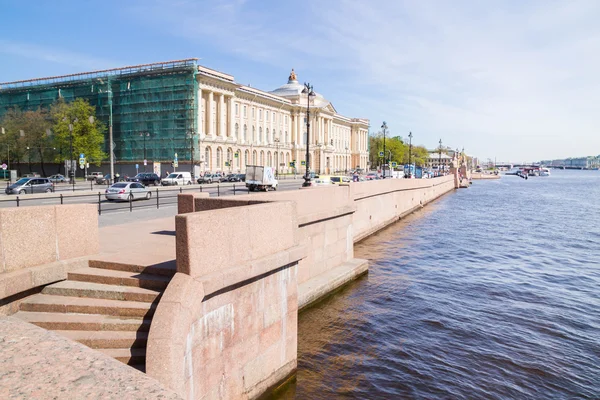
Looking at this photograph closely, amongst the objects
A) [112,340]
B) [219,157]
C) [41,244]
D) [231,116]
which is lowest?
[112,340]

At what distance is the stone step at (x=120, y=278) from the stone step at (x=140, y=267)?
70 mm

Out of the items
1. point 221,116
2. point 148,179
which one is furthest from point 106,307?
point 221,116

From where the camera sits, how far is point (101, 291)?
6.54m

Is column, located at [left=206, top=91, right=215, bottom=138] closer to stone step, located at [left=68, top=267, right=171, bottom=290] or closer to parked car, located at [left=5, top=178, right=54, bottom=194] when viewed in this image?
parked car, located at [left=5, top=178, right=54, bottom=194]

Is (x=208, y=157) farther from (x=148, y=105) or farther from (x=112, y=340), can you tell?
(x=112, y=340)

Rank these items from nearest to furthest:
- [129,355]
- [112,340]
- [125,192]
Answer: [129,355] → [112,340] → [125,192]


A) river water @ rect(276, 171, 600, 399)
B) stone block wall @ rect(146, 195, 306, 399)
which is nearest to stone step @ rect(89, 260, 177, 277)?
stone block wall @ rect(146, 195, 306, 399)

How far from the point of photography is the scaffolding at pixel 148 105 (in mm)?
66438

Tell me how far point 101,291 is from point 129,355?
1.41 meters

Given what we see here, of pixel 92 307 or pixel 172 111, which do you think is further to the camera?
pixel 172 111

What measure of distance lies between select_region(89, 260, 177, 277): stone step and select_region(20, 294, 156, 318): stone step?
728 mm

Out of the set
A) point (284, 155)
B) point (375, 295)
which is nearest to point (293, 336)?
point (375, 295)

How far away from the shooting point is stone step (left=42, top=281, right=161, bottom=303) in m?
6.41

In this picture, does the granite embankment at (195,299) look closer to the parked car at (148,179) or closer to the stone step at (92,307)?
the stone step at (92,307)
